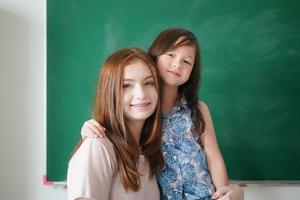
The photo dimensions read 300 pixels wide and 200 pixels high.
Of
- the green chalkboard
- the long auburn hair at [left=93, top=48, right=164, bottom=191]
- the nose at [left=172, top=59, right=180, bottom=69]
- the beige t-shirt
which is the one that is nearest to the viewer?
the beige t-shirt

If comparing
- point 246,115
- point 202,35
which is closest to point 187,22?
point 202,35

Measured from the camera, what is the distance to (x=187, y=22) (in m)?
1.68

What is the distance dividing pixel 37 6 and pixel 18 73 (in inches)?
13.9

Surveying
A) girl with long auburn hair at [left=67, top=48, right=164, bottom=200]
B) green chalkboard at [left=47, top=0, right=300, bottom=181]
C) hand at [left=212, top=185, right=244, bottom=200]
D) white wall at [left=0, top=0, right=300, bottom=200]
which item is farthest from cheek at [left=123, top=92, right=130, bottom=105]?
white wall at [left=0, top=0, right=300, bottom=200]

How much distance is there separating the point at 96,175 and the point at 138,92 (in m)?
0.30

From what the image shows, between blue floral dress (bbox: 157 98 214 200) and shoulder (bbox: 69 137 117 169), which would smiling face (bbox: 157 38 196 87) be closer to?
blue floral dress (bbox: 157 98 214 200)

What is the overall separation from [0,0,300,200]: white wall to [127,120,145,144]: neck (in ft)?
2.22

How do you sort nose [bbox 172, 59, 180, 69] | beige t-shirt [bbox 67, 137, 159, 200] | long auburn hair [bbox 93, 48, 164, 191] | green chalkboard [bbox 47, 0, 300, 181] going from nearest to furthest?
beige t-shirt [bbox 67, 137, 159, 200] < long auburn hair [bbox 93, 48, 164, 191] < nose [bbox 172, 59, 180, 69] < green chalkboard [bbox 47, 0, 300, 181]

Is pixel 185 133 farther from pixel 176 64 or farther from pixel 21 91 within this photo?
pixel 21 91

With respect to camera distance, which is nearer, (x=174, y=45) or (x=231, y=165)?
(x=174, y=45)

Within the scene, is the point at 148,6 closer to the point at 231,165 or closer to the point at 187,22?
the point at 187,22

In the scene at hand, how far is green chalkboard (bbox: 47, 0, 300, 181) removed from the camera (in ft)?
5.48

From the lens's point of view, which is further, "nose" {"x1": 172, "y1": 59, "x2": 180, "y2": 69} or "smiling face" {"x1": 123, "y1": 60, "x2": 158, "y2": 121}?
"nose" {"x1": 172, "y1": 59, "x2": 180, "y2": 69}

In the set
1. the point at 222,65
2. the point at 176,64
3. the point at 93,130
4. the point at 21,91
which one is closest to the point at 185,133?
the point at 176,64
